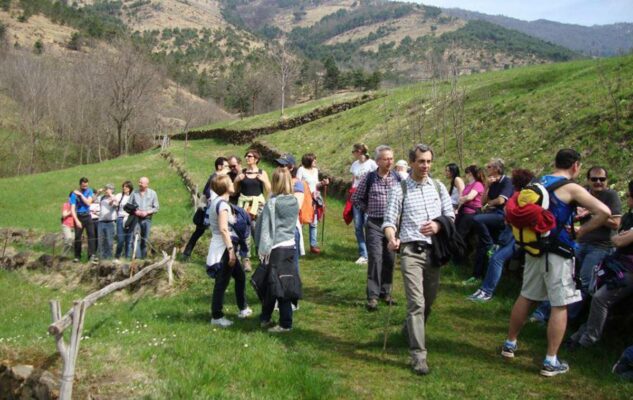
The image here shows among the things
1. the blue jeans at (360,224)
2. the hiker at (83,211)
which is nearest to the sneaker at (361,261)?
the blue jeans at (360,224)

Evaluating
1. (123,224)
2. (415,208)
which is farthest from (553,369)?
(123,224)

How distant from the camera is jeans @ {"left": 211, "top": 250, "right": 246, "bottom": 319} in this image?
6934mm

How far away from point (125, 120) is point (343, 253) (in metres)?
43.3

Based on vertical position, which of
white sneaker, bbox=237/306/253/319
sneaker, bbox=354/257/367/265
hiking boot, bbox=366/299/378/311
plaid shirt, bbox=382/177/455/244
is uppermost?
plaid shirt, bbox=382/177/455/244

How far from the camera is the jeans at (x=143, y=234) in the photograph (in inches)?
502

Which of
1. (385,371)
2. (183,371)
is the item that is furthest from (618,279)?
(183,371)

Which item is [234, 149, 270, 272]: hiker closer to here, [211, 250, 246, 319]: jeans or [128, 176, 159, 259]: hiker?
[211, 250, 246, 319]: jeans

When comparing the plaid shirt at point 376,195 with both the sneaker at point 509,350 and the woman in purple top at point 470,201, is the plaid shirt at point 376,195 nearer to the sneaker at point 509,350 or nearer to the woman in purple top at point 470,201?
the woman in purple top at point 470,201

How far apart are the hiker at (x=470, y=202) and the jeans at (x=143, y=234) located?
755 cm

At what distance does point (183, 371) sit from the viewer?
5578mm

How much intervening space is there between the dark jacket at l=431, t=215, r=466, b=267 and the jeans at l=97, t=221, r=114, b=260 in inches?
406

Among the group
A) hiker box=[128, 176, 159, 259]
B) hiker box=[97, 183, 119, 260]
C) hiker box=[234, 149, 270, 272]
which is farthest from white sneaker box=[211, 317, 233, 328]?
hiker box=[97, 183, 119, 260]

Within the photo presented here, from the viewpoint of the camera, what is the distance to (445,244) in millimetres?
5641

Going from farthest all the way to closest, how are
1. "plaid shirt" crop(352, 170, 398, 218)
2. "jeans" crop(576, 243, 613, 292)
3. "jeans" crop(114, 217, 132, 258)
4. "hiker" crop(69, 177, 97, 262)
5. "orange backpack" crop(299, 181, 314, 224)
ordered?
"hiker" crop(69, 177, 97, 262) → "jeans" crop(114, 217, 132, 258) → "orange backpack" crop(299, 181, 314, 224) → "plaid shirt" crop(352, 170, 398, 218) → "jeans" crop(576, 243, 613, 292)
